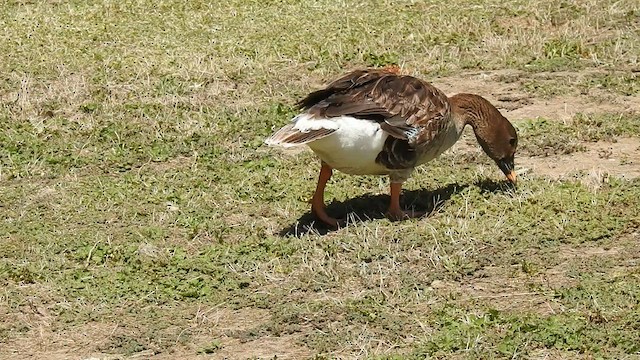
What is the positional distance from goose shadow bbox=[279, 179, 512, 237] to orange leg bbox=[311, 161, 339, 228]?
0.21 ft

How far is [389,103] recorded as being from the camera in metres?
7.98

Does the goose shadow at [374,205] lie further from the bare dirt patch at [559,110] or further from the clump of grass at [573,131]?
the clump of grass at [573,131]

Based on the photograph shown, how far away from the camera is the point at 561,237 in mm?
7430

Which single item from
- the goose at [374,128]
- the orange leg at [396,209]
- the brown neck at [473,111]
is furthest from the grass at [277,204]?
the brown neck at [473,111]

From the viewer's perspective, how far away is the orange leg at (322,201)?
816 cm

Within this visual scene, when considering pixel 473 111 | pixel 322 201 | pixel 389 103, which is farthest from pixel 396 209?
pixel 473 111

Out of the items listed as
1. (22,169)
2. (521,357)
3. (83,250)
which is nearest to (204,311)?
(83,250)

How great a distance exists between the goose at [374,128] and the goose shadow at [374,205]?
0.36ft

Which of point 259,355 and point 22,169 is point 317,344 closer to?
point 259,355

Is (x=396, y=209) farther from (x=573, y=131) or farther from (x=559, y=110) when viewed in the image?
(x=559, y=110)

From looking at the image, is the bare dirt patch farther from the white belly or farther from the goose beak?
the white belly

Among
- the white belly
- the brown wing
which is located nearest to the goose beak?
the brown wing

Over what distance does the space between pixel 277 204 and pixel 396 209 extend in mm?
1080

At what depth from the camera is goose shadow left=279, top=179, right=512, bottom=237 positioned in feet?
26.8
